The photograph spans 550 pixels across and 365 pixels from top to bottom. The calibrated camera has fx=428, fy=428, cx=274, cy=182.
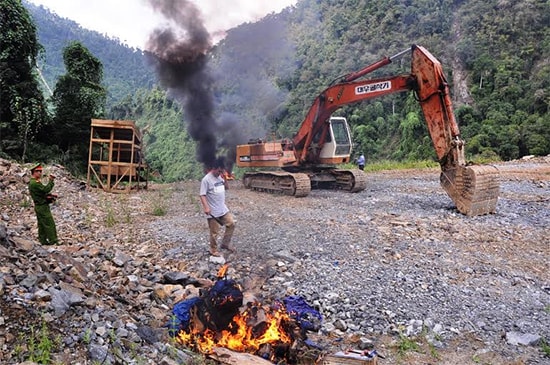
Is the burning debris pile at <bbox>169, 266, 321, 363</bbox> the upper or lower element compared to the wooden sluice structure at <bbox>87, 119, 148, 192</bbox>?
lower

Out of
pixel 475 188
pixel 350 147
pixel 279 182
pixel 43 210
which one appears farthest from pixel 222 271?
pixel 350 147

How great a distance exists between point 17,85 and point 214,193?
14627mm

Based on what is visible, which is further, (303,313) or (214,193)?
(214,193)

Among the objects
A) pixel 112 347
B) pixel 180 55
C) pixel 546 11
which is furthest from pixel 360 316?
pixel 546 11

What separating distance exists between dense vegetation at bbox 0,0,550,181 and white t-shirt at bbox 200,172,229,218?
397 inches

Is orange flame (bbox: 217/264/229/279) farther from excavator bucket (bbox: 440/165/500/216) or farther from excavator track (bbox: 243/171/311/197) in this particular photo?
excavator track (bbox: 243/171/311/197)

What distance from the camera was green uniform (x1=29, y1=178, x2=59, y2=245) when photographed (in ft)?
21.6

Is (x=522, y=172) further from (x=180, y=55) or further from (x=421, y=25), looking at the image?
(x=421, y=25)

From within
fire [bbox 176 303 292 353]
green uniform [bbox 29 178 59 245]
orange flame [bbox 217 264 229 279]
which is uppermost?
green uniform [bbox 29 178 59 245]

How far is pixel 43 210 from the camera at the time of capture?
6.64 metres

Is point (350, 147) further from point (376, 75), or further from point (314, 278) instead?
point (376, 75)

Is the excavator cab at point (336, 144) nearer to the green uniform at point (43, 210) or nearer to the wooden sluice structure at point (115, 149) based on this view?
the wooden sluice structure at point (115, 149)

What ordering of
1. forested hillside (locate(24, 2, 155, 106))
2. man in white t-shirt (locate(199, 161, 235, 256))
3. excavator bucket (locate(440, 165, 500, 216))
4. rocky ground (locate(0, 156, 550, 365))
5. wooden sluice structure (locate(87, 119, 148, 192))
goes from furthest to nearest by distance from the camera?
forested hillside (locate(24, 2, 155, 106)), wooden sluice structure (locate(87, 119, 148, 192)), excavator bucket (locate(440, 165, 500, 216)), man in white t-shirt (locate(199, 161, 235, 256)), rocky ground (locate(0, 156, 550, 365))

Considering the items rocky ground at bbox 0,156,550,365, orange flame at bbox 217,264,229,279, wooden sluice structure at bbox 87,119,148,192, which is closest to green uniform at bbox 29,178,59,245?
rocky ground at bbox 0,156,550,365
